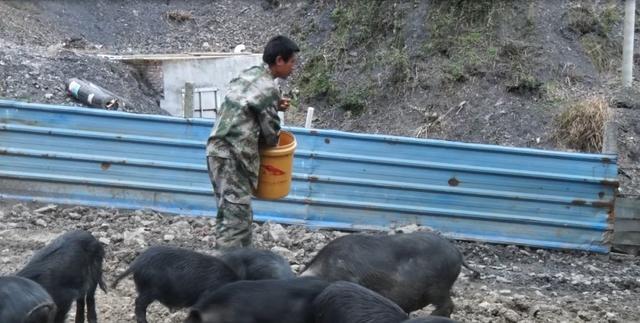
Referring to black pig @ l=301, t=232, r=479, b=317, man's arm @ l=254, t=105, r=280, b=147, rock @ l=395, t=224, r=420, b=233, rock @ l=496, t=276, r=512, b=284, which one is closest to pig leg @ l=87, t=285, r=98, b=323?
black pig @ l=301, t=232, r=479, b=317

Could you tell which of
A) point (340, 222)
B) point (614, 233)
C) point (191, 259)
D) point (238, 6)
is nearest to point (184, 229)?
point (340, 222)

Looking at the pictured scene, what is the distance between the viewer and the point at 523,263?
9523mm

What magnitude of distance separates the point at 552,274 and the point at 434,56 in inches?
307

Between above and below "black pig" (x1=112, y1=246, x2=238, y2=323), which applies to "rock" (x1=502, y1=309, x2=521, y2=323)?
below

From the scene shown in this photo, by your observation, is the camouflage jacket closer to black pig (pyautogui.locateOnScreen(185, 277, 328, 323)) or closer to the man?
the man

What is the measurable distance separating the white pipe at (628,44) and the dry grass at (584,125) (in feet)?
4.65

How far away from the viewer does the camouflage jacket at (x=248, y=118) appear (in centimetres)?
718

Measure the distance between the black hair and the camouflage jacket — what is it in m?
0.11

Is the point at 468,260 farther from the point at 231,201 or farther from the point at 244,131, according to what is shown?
the point at 244,131

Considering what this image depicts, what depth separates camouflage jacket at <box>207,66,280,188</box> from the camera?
718 cm

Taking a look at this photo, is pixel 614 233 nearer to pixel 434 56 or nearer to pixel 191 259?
pixel 191 259

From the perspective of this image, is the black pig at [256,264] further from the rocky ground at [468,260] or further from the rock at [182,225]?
the rock at [182,225]

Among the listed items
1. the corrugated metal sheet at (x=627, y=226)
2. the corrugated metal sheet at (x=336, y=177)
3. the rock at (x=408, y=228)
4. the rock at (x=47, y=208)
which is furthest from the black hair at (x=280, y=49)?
the corrugated metal sheet at (x=627, y=226)

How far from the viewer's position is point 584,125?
520 inches
